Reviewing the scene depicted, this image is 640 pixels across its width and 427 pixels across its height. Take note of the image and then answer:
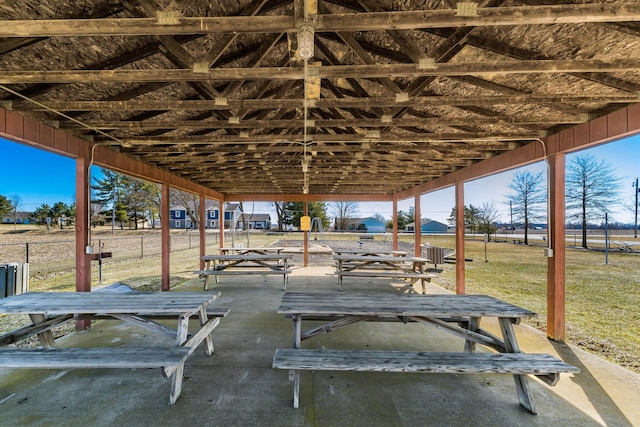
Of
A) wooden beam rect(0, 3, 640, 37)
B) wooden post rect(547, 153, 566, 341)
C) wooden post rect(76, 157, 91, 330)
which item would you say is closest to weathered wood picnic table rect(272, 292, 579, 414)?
wooden post rect(547, 153, 566, 341)

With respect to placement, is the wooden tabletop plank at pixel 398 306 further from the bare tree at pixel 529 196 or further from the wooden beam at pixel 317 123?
the bare tree at pixel 529 196

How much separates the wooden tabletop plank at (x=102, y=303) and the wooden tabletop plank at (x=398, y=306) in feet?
3.12

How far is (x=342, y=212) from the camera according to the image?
4153cm

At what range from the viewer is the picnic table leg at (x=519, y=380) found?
2154mm

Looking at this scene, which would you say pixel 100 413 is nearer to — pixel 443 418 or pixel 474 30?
pixel 443 418

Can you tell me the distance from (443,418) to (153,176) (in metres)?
5.89

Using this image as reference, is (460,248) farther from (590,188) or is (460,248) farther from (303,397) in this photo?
(590,188)

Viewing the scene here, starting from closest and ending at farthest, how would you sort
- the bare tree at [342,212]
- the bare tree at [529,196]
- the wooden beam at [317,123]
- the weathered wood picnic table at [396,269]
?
the wooden beam at [317,123]
the weathered wood picnic table at [396,269]
the bare tree at [529,196]
the bare tree at [342,212]

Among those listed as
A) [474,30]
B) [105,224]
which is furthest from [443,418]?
[105,224]

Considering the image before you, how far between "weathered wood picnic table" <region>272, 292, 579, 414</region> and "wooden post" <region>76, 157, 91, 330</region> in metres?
3.00

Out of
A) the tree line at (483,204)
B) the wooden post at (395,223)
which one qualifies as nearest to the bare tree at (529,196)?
the tree line at (483,204)

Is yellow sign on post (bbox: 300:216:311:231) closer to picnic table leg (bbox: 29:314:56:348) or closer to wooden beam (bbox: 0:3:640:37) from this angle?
picnic table leg (bbox: 29:314:56:348)

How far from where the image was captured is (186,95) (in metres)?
3.08

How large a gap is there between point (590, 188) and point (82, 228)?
2596 cm
